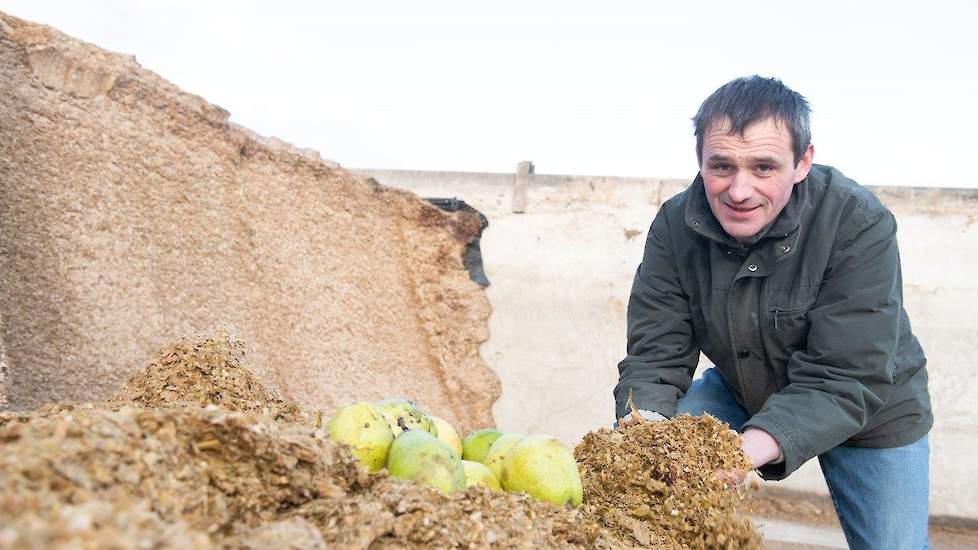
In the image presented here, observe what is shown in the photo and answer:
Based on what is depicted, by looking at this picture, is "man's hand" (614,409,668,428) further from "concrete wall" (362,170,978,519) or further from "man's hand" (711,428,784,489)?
"concrete wall" (362,170,978,519)

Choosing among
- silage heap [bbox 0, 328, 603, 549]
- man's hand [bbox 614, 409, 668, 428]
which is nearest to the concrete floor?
man's hand [bbox 614, 409, 668, 428]

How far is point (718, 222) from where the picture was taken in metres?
2.17

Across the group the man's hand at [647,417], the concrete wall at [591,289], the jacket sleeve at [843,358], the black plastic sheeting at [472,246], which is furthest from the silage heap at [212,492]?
the black plastic sheeting at [472,246]

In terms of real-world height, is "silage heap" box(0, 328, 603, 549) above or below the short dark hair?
below

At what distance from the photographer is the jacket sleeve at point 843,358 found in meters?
1.79

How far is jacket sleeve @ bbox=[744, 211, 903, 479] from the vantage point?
179 cm

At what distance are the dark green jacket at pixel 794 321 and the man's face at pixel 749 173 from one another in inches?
1.9

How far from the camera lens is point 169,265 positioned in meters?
3.80

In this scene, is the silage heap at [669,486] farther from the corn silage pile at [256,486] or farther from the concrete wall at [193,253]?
the concrete wall at [193,253]

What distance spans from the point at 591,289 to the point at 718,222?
3317mm

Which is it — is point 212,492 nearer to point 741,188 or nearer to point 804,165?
point 741,188

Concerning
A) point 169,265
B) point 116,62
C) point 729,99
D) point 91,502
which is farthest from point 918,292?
point 91,502

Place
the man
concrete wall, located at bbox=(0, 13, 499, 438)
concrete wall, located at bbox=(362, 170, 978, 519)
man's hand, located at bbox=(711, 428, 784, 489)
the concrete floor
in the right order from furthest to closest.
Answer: concrete wall, located at bbox=(362, 170, 978, 519)
the concrete floor
concrete wall, located at bbox=(0, 13, 499, 438)
the man
man's hand, located at bbox=(711, 428, 784, 489)

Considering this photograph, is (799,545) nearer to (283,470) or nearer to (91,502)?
(283,470)
